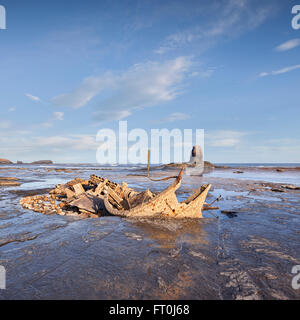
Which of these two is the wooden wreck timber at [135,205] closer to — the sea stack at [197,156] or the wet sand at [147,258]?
the wet sand at [147,258]

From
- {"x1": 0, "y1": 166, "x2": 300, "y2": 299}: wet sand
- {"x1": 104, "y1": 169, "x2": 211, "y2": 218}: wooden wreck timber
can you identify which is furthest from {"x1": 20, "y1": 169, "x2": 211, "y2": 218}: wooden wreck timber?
{"x1": 0, "y1": 166, "x2": 300, "y2": 299}: wet sand

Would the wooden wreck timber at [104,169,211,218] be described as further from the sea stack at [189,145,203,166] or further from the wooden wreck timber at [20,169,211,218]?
the sea stack at [189,145,203,166]

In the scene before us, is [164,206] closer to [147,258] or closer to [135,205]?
[135,205]

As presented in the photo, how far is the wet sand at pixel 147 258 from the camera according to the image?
2.37 m

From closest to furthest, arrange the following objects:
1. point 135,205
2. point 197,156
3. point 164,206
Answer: point 164,206, point 135,205, point 197,156

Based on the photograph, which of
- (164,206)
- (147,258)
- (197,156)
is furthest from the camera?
(197,156)

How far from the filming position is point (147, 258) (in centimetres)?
321

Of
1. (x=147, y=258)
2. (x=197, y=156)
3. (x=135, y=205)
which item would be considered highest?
(x=197, y=156)

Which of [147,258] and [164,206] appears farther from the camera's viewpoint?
[164,206]

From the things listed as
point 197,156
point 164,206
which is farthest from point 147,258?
point 197,156

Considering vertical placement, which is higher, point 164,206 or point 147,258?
point 164,206

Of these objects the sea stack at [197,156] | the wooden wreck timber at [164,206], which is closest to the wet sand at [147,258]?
the wooden wreck timber at [164,206]

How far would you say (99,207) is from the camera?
21.5ft
